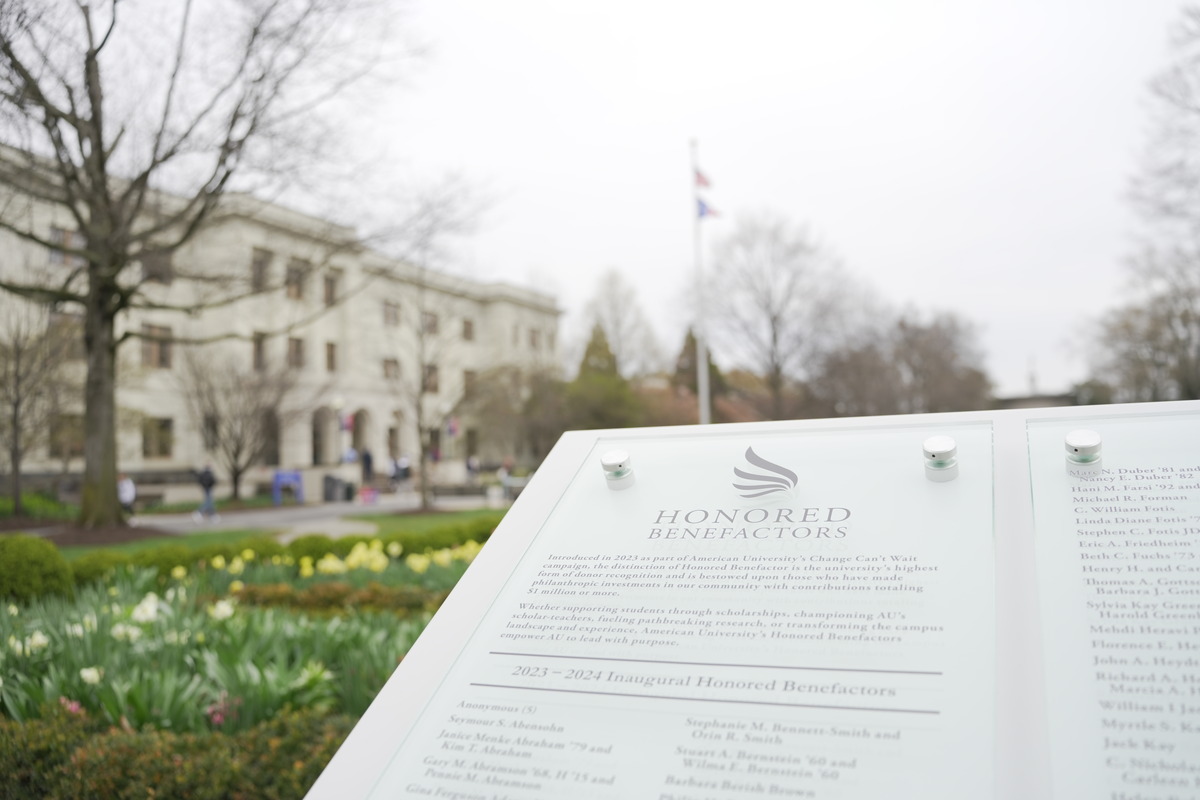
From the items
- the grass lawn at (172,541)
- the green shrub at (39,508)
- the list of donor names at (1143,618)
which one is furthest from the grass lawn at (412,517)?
the list of donor names at (1143,618)

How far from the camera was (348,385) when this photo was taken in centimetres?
4034

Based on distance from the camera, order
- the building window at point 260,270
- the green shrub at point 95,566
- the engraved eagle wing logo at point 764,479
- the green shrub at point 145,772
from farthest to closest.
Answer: the building window at point 260,270, the green shrub at point 95,566, the green shrub at point 145,772, the engraved eagle wing logo at point 764,479

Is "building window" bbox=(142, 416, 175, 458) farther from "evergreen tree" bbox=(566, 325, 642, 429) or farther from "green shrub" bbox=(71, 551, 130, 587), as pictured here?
"green shrub" bbox=(71, 551, 130, 587)

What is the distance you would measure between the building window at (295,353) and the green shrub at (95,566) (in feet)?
74.2

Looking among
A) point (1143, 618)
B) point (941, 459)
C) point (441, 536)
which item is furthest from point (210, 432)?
point (1143, 618)

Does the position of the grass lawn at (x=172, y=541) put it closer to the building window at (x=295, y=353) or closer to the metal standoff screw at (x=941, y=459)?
the metal standoff screw at (x=941, y=459)

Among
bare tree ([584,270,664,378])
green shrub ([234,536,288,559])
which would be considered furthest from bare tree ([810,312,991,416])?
green shrub ([234,536,288,559])

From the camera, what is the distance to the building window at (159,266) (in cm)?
1369

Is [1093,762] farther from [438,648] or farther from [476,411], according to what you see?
[476,411]

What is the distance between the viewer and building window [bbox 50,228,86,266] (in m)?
13.2

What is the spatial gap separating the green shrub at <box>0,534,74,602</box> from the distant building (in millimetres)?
7941

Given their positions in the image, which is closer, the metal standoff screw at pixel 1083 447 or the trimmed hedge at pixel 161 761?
the metal standoff screw at pixel 1083 447

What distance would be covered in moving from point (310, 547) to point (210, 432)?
70.6ft

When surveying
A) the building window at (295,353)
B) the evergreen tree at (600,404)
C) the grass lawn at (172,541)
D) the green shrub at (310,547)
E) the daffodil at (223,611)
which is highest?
the building window at (295,353)
